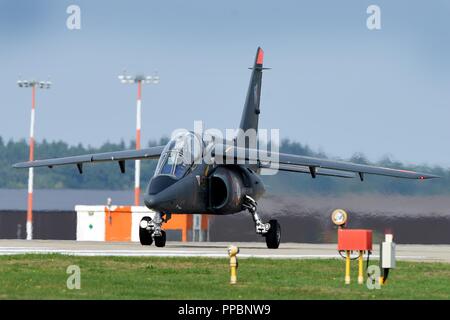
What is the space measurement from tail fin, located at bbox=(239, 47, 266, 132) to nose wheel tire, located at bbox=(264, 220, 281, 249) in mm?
6634

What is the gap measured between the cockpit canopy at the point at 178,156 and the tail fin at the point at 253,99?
28.1ft

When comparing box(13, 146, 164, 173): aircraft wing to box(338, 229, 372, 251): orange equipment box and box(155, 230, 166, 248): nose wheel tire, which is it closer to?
box(155, 230, 166, 248): nose wheel tire

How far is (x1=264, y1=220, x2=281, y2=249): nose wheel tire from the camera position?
4222 cm

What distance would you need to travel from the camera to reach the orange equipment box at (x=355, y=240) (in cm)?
2480

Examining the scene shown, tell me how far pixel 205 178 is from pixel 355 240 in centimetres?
1635

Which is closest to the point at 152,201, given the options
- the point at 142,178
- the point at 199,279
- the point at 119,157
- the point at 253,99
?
the point at 119,157

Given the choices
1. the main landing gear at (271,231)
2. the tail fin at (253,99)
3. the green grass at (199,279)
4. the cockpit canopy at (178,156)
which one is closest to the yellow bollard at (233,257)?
the green grass at (199,279)

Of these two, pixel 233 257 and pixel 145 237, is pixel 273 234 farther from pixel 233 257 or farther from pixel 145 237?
pixel 233 257

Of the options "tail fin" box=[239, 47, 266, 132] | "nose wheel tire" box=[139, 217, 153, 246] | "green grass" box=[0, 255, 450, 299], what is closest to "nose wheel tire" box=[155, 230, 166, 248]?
"nose wheel tire" box=[139, 217, 153, 246]

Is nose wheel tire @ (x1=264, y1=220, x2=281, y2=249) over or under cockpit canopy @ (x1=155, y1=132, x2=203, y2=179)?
under

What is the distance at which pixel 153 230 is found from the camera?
133 feet

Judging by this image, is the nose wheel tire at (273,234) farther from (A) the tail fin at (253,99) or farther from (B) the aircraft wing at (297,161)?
(A) the tail fin at (253,99)

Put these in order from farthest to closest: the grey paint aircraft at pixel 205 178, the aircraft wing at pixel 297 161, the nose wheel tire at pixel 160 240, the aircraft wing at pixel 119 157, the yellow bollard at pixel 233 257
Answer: the aircraft wing at pixel 119 157 < the aircraft wing at pixel 297 161 < the nose wheel tire at pixel 160 240 < the grey paint aircraft at pixel 205 178 < the yellow bollard at pixel 233 257

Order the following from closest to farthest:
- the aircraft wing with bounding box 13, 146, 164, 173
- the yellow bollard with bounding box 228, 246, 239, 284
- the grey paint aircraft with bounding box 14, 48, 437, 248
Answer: the yellow bollard with bounding box 228, 246, 239, 284, the grey paint aircraft with bounding box 14, 48, 437, 248, the aircraft wing with bounding box 13, 146, 164, 173
